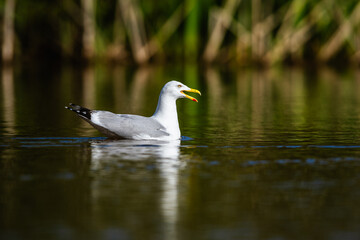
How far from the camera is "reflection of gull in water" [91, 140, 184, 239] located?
7656 millimetres

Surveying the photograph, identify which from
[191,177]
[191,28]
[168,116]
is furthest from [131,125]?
[191,28]

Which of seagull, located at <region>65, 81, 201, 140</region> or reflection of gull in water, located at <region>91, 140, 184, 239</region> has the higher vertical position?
seagull, located at <region>65, 81, 201, 140</region>

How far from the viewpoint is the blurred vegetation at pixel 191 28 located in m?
40.2

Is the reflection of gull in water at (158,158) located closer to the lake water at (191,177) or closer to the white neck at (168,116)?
the lake water at (191,177)

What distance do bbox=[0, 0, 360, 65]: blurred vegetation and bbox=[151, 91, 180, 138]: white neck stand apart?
26.6 m

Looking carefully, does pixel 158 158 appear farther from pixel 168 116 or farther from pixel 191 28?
pixel 191 28

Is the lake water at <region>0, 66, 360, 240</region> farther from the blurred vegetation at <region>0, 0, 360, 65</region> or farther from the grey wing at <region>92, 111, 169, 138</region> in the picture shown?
the blurred vegetation at <region>0, 0, 360, 65</region>

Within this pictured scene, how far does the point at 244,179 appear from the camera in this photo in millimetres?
9172

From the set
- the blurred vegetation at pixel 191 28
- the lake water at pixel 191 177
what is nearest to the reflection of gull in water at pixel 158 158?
the lake water at pixel 191 177

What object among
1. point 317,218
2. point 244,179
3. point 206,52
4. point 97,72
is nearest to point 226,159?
point 244,179

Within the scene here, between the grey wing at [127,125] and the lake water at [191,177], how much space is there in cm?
19

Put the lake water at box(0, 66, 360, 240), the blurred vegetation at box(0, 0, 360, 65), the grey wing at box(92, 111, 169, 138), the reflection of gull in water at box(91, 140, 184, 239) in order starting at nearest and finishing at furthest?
the lake water at box(0, 66, 360, 240) < the reflection of gull in water at box(91, 140, 184, 239) < the grey wing at box(92, 111, 169, 138) < the blurred vegetation at box(0, 0, 360, 65)

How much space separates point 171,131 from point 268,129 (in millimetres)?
2704

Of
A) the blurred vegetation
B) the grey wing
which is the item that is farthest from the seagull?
the blurred vegetation
